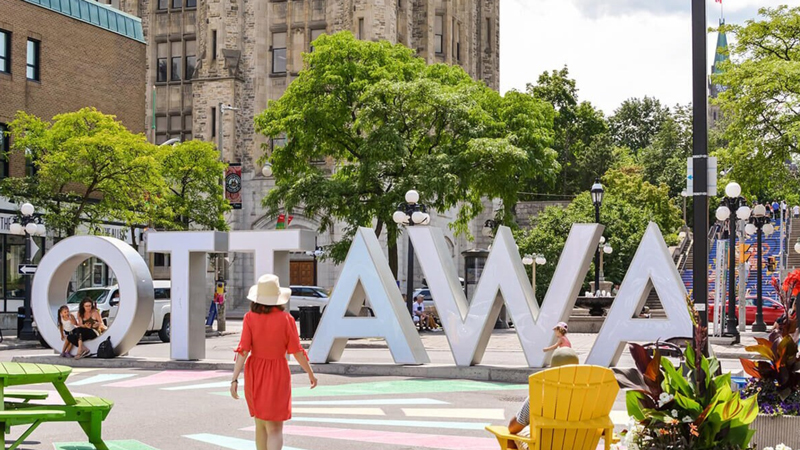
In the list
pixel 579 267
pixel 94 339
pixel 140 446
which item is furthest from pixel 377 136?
pixel 140 446

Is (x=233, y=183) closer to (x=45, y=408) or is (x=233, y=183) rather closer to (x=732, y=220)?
(x=732, y=220)

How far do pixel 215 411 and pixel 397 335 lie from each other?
5.53 m

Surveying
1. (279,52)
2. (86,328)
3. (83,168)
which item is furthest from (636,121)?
(86,328)

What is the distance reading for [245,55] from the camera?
57281 mm

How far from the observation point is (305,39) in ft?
185

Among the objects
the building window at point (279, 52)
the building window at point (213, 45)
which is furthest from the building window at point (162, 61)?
the building window at point (279, 52)

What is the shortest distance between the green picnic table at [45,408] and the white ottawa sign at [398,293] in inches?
342

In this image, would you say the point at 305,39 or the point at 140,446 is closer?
the point at 140,446

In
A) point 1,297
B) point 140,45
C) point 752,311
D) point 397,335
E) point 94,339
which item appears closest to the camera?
point 397,335

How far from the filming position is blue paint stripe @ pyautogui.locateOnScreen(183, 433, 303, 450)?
10297 millimetres

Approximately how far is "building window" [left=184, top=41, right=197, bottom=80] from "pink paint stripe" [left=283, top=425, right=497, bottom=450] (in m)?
50.9

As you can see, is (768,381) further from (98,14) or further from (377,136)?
(98,14)

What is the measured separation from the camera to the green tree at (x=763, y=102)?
31875mm

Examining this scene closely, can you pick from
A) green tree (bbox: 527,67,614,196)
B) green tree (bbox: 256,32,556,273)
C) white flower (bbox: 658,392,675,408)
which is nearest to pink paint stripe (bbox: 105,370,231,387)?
white flower (bbox: 658,392,675,408)
